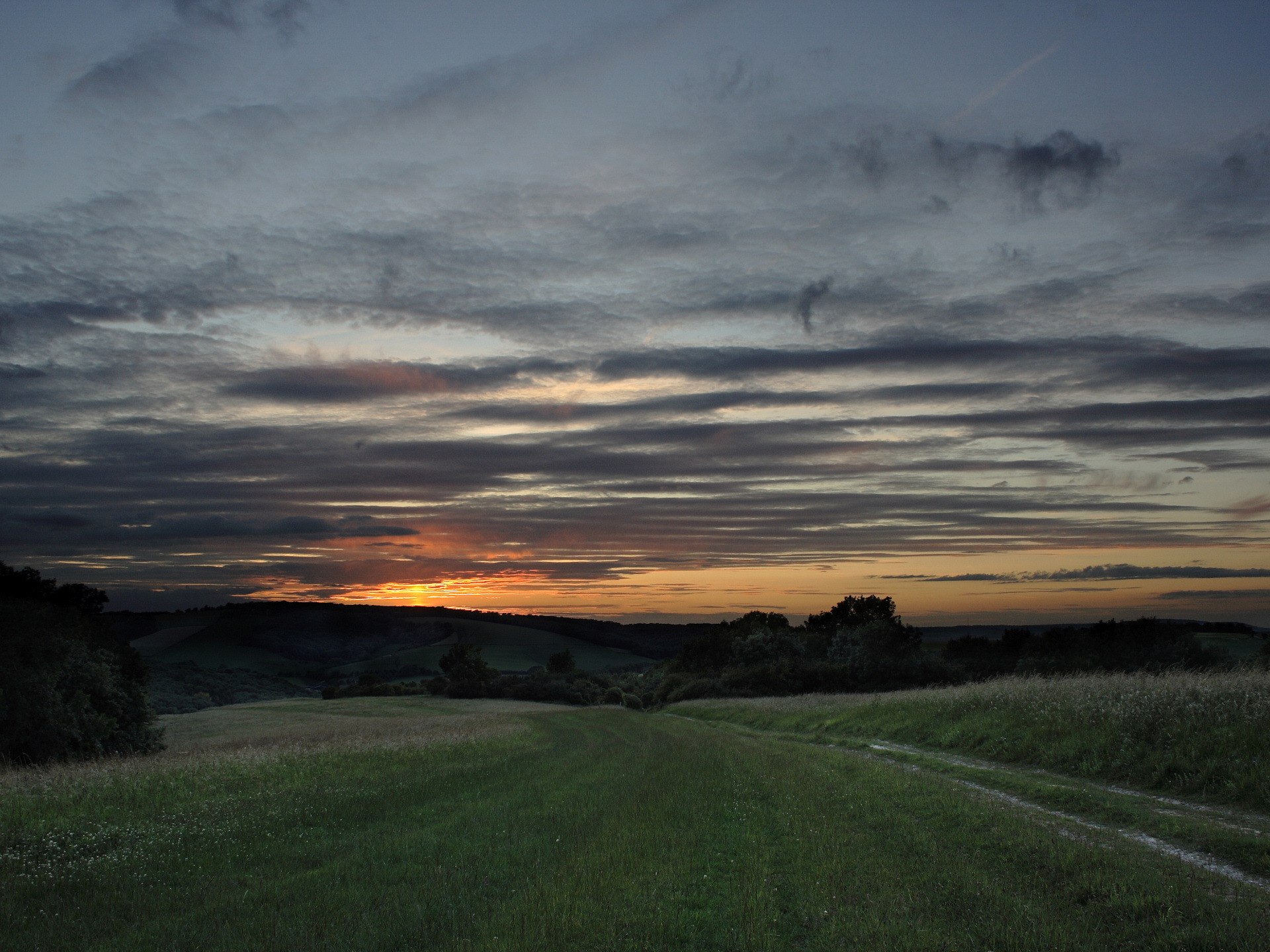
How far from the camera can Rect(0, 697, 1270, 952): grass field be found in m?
8.09

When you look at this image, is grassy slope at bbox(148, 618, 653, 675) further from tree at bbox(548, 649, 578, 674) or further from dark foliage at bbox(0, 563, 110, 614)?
dark foliage at bbox(0, 563, 110, 614)

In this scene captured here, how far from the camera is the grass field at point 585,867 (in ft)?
26.6

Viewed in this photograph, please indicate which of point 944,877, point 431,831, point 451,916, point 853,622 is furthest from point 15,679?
point 853,622

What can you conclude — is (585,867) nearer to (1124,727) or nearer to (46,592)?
(1124,727)

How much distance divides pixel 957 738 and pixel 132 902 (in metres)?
22.7

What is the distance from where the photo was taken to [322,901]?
389 inches

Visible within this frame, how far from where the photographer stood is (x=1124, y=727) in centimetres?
1778

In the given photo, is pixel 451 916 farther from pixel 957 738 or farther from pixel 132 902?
pixel 957 738

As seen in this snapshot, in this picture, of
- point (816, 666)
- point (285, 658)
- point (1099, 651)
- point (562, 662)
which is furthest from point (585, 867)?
point (285, 658)

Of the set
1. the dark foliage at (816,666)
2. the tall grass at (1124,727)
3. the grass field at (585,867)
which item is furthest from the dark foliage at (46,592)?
the dark foliage at (816,666)

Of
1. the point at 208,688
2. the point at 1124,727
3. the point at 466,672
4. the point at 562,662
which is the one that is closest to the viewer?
the point at 1124,727

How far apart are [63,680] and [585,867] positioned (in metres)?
31.7

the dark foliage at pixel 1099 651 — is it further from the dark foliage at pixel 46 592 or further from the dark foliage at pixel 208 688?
the dark foliage at pixel 208 688

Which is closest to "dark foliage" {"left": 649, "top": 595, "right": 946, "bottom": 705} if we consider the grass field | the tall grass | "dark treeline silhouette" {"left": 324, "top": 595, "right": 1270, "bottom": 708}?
"dark treeline silhouette" {"left": 324, "top": 595, "right": 1270, "bottom": 708}
